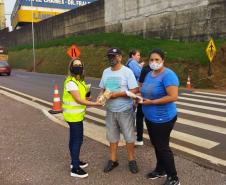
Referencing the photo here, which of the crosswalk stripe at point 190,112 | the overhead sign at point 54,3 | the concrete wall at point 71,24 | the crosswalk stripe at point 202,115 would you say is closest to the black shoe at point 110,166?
the crosswalk stripe at point 190,112

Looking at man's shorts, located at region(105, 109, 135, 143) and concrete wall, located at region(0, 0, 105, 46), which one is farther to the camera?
concrete wall, located at region(0, 0, 105, 46)

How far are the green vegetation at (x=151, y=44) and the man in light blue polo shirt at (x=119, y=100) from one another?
15.0 m

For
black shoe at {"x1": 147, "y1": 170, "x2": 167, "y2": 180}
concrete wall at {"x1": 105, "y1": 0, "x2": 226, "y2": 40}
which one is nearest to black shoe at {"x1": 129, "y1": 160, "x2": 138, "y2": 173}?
black shoe at {"x1": 147, "y1": 170, "x2": 167, "y2": 180}

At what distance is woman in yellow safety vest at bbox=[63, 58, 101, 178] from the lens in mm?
4535

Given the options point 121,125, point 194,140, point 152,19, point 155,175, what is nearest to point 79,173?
point 121,125

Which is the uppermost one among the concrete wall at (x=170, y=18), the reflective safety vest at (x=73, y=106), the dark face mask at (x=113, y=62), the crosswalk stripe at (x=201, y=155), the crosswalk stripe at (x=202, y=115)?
the concrete wall at (x=170, y=18)

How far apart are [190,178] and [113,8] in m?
29.0

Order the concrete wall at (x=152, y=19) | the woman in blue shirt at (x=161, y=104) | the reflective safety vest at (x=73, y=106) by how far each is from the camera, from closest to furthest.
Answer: the woman in blue shirt at (x=161, y=104)
the reflective safety vest at (x=73, y=106)
the concrete wall at (x=152, y=19)

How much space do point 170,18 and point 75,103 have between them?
851 inches

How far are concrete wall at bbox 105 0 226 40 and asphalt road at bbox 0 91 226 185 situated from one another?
1659 cm

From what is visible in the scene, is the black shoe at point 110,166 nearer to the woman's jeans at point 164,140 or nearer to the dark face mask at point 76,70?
the woman's jeans at point 164,140

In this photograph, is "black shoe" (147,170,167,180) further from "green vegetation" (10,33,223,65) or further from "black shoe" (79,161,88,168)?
"green vegetation" (10,33,223,65)

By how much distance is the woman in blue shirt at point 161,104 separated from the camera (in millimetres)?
4055

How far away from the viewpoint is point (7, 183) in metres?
4.48
